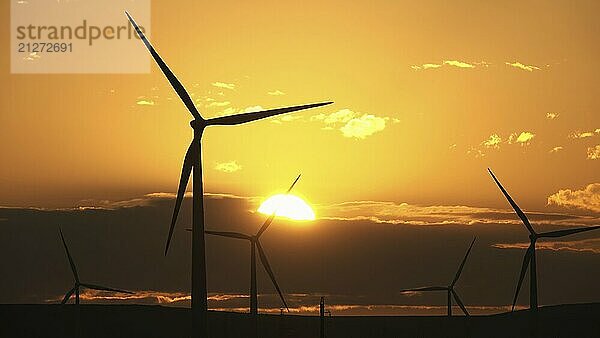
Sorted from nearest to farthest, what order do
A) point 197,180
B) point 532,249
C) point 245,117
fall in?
1. point 197,180
2. point 245,117
3. point 532,249

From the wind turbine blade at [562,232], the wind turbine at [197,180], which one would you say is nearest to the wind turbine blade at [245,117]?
the wind turbine at [197,180]

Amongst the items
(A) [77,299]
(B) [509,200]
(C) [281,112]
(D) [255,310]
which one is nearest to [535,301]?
(B) [509,200]

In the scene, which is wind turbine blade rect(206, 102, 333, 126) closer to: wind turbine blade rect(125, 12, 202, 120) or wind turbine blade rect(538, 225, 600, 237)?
wind turbine blade rect(125, 12, 202, 120)

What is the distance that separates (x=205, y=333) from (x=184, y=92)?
779 inches

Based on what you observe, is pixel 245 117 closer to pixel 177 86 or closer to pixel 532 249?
pixel 177 86

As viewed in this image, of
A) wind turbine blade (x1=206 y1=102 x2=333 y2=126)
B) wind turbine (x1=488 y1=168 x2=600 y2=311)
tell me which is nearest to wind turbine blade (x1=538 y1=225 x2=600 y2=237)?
wind turbine (x1=488 y1=168 x2=600 y2=311)

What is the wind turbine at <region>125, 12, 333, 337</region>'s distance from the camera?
64.8 meters

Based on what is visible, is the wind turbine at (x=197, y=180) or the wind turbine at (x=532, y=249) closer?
the wind turbine at (x=197, y=180)

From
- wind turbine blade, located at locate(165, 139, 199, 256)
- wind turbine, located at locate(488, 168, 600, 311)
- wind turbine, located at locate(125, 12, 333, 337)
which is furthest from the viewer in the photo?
wind turbine, located at locate(488, 168, 600, 311)

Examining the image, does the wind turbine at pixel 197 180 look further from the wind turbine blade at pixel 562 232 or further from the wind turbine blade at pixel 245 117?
the wind turbine blade at pixel 562 232

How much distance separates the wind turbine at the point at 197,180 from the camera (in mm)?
64750

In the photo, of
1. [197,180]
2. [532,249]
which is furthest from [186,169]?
[532,249]

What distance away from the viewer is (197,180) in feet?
226

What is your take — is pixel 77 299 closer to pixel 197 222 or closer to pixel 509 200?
pixel 509 200
